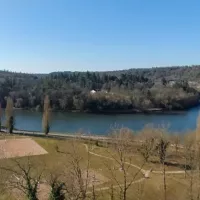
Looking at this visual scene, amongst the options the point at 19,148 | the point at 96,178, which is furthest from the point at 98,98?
the point at 96,178

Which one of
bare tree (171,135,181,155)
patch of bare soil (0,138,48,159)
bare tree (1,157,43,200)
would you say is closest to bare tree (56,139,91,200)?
bare tree (1,157,43,200)

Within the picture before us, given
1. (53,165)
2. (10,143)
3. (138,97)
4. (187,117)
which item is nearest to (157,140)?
(53,165)

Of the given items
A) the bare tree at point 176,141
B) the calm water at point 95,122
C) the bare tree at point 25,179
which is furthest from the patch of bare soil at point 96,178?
the calm water at point 95,122

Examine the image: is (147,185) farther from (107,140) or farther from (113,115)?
(113,115)

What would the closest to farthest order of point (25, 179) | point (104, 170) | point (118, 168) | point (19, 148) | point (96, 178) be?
1. point (25, 179)
2. point (96, 178)
3. point (104, 170)
4. point (118, 168)
5. point (19, 148)

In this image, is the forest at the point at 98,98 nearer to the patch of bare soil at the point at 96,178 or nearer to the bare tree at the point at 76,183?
the bare tree at the point at 76,183

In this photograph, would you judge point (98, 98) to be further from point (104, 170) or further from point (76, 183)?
point (76, 183)

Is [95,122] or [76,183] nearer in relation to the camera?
[76,183]
